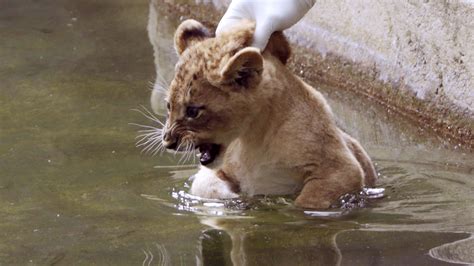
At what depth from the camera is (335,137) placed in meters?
5.18

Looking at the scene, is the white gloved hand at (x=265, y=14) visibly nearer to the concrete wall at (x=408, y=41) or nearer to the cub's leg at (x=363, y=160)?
the cub's leg at (x=363, y=160)

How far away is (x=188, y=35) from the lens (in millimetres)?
5180

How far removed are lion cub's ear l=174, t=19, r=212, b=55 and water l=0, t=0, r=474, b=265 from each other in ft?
2.29

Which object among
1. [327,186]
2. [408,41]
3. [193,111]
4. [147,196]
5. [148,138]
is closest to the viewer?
[193,111]

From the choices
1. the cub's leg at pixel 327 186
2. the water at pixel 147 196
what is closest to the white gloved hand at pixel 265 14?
the cub's leg at pixel 327 186

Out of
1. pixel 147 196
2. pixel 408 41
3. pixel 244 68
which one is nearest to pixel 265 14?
pixel 244 68

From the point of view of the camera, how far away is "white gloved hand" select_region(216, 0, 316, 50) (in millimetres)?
5045

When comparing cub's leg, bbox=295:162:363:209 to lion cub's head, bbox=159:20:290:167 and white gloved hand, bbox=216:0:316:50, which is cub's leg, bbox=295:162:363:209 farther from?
white gloved hand, bbox=216:0:316:50

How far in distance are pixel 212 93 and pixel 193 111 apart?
0.11 m

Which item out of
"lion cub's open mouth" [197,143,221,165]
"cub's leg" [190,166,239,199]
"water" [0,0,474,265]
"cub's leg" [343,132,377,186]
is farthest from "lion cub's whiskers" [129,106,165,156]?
"cub's leg" [343,132,377,186]

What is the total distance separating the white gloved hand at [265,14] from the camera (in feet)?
16.6

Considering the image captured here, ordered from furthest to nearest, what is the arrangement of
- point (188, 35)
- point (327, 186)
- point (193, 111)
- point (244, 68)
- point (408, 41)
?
1. point (408, 41)
2. point (188, 35)
3. point (327, 186)
4. point (193, 111)
5. point (244, 68)

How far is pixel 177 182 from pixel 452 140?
5.32ft

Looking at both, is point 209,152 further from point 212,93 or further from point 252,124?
point 212,93
